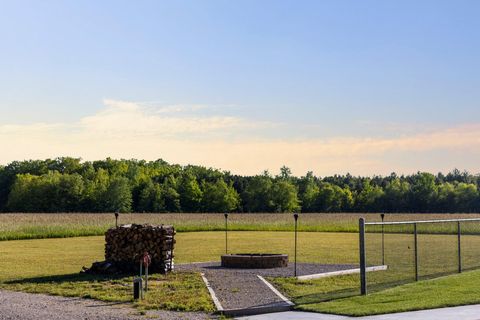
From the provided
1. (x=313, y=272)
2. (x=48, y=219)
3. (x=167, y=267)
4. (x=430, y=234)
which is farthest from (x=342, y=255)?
(x=48, y=219)

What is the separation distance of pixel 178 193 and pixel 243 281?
4262 inches

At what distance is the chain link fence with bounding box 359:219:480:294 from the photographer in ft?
57.8

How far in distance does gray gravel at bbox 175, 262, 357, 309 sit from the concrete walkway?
1.11 metres

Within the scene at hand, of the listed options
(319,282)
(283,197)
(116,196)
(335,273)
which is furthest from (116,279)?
(283,197)

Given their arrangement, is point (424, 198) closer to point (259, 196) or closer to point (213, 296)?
point (259, 196)

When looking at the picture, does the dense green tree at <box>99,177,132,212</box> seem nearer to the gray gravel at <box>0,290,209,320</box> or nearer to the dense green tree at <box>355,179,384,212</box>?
the dense green tree at <box>355,179,384,212</box>

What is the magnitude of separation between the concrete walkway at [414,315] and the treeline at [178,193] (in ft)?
341

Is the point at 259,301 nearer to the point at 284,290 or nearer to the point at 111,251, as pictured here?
the point at 284,290

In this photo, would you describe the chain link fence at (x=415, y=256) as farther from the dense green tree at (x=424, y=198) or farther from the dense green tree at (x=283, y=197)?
the dense green tree at (x=424, y=198)

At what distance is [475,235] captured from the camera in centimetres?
2575

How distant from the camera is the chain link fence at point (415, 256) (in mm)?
17609

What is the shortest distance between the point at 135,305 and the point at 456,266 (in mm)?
10328

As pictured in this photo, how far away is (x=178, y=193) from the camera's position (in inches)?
4998

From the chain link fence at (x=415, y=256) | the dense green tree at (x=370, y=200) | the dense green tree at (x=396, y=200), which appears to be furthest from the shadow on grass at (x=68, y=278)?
the dense green tree at (x=370, y=200)
